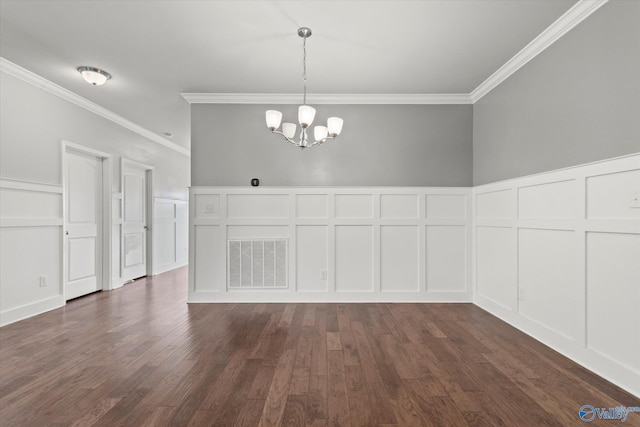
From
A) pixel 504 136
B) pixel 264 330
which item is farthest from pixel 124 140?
pixel 504 136

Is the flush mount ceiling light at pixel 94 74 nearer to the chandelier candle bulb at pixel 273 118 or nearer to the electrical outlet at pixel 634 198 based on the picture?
the chandelier candle bulb at pixel 273 118

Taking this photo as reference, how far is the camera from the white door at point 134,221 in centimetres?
535

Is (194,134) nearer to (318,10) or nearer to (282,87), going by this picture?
(282,87)

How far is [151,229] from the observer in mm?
6016

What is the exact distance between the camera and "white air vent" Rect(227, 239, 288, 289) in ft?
13.8

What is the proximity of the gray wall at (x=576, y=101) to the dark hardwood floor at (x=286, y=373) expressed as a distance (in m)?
1.60

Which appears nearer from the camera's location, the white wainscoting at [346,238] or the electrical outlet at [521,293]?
the electrical outlet at [521,293]

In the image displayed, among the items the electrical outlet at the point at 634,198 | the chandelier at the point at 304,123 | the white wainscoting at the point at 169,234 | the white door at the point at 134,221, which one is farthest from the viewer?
the white wainscoting at the point at 169,234

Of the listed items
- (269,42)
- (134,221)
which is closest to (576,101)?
(269,42)

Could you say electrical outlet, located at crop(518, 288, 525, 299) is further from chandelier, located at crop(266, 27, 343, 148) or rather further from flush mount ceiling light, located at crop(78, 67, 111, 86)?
flush mount ceiling light, located at crop(78, 67, 111, 86)

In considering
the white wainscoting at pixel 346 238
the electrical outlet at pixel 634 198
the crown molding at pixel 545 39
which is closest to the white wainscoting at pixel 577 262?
the electrical outlet at pixel 634 198

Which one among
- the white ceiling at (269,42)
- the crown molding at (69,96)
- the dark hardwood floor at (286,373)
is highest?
the white ceiling at (269,42)

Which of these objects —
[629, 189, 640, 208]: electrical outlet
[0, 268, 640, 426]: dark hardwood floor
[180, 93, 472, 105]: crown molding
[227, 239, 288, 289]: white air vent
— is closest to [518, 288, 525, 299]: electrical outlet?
[0, 268, 640, 426]: dark hardwood floor

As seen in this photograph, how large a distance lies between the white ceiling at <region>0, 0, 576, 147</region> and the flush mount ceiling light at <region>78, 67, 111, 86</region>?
9 cm
